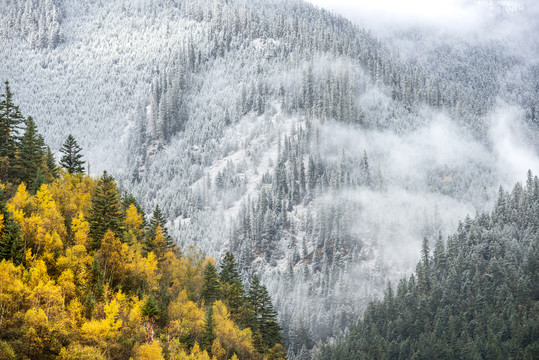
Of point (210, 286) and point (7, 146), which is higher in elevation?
point (7, 146)

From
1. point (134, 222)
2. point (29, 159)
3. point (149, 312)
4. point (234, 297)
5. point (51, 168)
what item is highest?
point (51, 168)

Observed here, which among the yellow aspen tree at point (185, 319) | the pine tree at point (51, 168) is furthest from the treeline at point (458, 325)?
the pine tree at point (51, 168)

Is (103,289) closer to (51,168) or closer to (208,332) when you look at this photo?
(208,332)

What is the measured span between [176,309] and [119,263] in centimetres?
1143

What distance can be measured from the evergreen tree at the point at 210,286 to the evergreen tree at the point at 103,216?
64.0ft

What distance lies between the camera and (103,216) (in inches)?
3285

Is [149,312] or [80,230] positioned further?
[80,230]

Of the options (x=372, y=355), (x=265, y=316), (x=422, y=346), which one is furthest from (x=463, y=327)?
(x=265, y=316)

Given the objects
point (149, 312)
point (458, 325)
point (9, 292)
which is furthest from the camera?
point (458, 325)

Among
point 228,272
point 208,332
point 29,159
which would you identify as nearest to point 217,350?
point 208,332

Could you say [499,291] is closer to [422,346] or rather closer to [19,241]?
[422,346]

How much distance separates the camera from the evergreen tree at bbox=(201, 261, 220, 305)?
9850cm

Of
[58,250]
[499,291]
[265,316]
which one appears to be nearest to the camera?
[58,250]

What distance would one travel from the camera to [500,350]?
160000 mm
